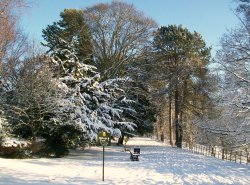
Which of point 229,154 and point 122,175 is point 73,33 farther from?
point 122,175

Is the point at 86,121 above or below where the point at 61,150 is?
above

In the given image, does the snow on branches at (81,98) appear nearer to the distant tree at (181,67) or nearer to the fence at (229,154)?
the fence at (229,154)

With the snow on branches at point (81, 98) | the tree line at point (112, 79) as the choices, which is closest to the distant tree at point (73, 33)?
the tree line at point (112, 79)

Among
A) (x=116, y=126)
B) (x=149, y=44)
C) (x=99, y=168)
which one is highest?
(x=149, y=44)

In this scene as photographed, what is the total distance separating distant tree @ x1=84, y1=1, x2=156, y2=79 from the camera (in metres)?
37.4

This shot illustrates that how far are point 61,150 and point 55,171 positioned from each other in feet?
25.8

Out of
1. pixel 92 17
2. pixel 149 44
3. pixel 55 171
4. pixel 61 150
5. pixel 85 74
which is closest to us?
pixel 55 171

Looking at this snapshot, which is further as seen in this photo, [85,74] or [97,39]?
[97,39]

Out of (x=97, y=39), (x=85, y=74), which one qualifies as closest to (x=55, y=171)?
(x=85, y=74)

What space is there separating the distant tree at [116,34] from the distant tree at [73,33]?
0.83m

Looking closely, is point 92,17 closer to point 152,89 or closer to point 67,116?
point 152,89

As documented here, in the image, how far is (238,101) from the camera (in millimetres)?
20047

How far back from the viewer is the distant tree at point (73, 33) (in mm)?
38119

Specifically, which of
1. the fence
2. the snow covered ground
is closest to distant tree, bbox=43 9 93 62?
the fence
